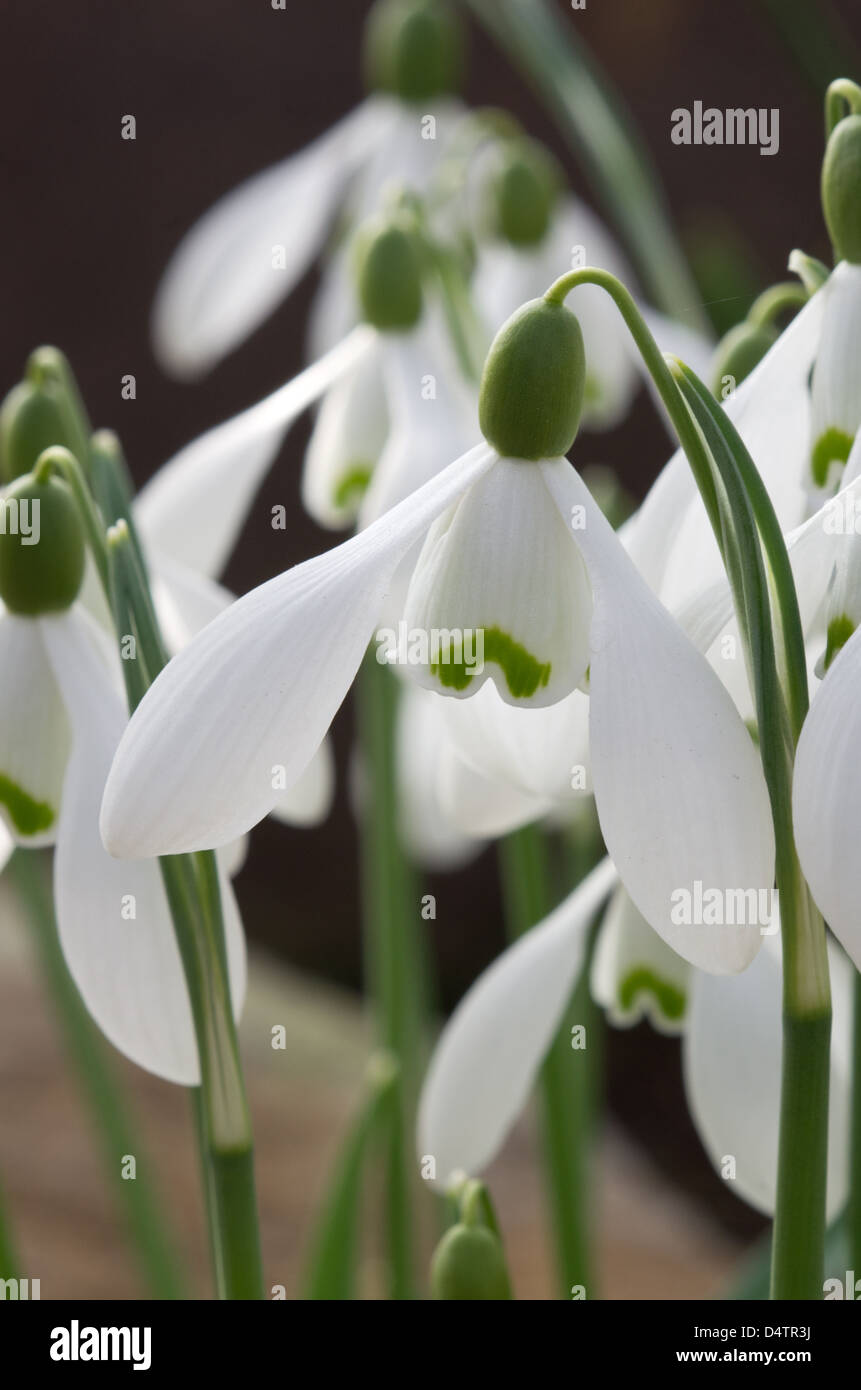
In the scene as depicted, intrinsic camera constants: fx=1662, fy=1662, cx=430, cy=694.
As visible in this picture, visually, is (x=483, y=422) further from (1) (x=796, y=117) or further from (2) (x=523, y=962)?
(1) (x=796, y=117)

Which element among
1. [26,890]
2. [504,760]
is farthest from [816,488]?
[26,890]

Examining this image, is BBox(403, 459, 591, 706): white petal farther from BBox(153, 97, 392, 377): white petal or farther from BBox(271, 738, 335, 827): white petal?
BBox(153, 97, 392, 377): white petal

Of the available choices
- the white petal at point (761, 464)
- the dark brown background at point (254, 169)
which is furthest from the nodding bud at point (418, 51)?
the dark brown background at point (254, 169)

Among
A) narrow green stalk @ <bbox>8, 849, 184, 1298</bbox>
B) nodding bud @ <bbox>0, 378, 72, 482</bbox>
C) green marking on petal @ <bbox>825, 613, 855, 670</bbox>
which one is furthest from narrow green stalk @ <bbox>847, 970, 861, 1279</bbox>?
narrow green stalk @ <bbox>8, 849, 184, 1298</bbox>

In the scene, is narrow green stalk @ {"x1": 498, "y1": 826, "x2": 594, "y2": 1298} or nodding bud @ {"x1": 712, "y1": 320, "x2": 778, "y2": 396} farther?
narrow green stalk @ {"x1": 498, "y1": 826, "x2": 594, "y2": 1298}

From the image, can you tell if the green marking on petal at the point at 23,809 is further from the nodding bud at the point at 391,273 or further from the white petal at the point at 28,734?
the nodding bud at the point at 391,273

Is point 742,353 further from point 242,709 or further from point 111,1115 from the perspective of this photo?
point 111,1115
